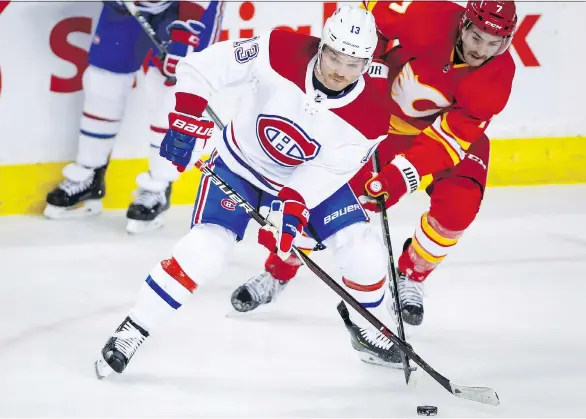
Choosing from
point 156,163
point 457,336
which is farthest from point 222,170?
point 156,163

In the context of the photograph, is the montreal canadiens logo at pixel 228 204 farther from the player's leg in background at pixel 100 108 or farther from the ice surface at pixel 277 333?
the player's leg in background at pixel 100 108

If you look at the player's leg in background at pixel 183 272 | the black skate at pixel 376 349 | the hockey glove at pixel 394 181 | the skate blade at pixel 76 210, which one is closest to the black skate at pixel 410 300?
the black skate at pixel 376 349

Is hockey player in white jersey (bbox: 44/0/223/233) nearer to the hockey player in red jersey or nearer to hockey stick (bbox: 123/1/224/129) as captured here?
hockey stick (bbox: 123/1/224/129)

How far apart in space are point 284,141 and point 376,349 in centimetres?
66

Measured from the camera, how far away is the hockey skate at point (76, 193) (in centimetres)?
399

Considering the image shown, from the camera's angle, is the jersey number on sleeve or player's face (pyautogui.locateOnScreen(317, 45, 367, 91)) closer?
player's face (pyautogui.locateOnScreen(317, 45, 367, 91))

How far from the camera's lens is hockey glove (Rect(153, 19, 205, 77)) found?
3.80m

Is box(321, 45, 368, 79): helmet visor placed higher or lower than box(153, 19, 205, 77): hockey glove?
higher

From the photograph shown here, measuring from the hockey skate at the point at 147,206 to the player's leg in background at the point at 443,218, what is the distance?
1113 mm

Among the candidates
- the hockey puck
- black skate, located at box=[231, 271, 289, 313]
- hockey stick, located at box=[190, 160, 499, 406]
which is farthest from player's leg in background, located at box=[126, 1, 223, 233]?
the hockey puck

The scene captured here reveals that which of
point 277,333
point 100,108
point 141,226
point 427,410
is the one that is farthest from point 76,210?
point 427,410

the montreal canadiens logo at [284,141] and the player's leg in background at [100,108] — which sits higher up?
the montreal canadiens logo at [284,141]

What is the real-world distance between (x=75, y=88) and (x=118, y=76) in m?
0.24

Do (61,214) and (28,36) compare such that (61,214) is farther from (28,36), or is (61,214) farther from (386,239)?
(386,239)
